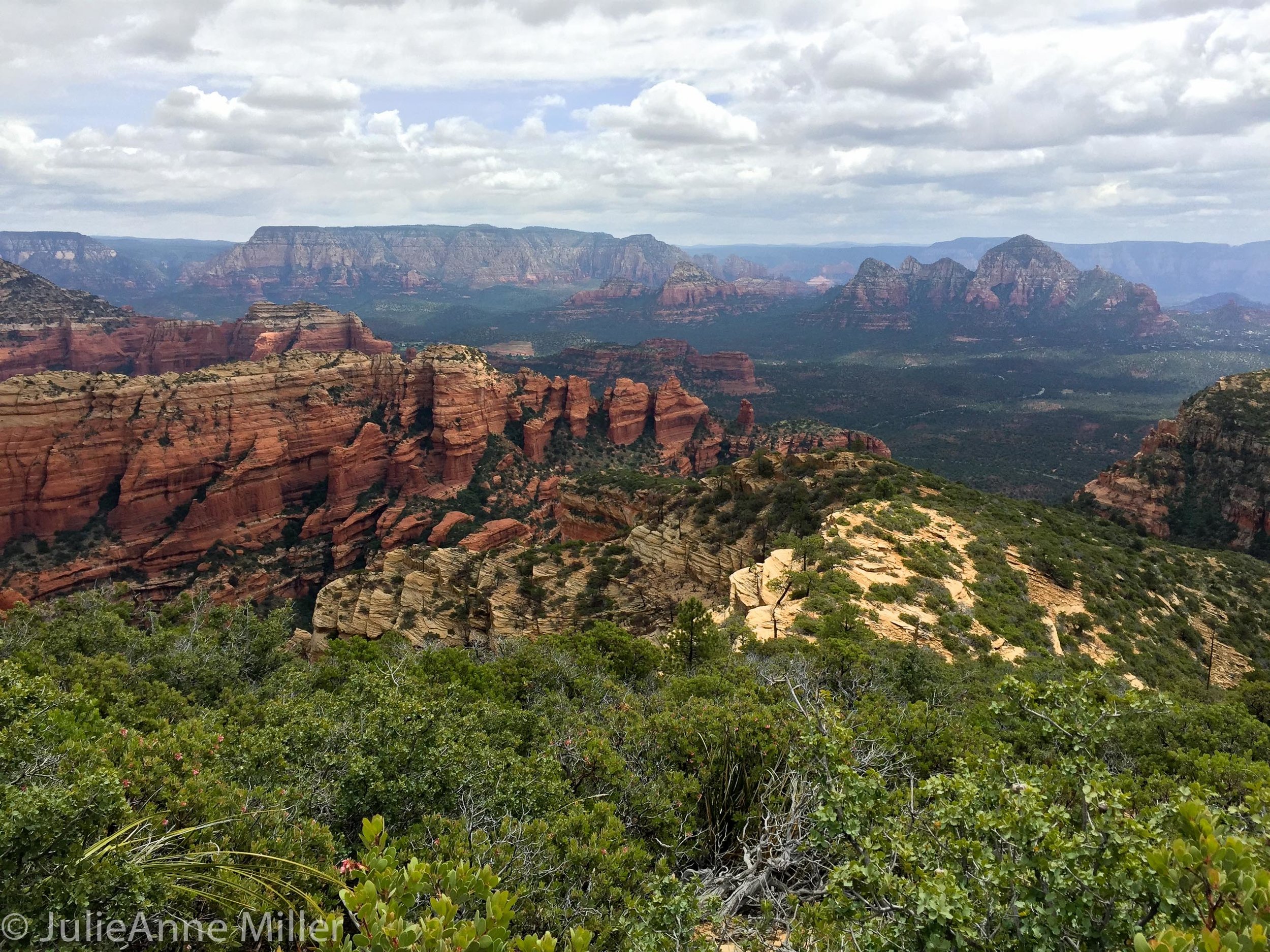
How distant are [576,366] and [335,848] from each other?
177 metres

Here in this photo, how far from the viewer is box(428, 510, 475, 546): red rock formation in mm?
67812

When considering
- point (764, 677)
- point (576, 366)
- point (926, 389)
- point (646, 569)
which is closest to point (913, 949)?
point (764, 677)

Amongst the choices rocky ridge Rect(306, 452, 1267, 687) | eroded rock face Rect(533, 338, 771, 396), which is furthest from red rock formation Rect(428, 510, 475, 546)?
eroded rock face Rect(533, 338, 771, 396)

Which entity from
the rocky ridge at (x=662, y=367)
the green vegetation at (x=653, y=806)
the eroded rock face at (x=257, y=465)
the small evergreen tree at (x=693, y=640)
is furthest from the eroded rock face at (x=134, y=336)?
the green vegetation at (x=653, y=806)

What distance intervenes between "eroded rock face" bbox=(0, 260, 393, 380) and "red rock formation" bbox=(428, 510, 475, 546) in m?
81.3

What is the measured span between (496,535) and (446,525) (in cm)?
819

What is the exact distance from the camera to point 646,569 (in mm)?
37656

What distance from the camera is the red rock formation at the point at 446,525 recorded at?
67.8 m

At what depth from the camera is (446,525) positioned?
229 feet

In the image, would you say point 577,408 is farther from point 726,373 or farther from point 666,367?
point 726,373

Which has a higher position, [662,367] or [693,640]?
[662,367]

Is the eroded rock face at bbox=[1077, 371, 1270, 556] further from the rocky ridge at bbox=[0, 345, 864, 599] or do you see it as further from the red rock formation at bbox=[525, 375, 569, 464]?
the red rock formation at bbox=[525, 375, 569, 464]

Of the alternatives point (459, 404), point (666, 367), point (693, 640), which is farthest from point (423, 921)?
point (666, 367)

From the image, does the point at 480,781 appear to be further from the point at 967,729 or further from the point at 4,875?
the point at 967,729
